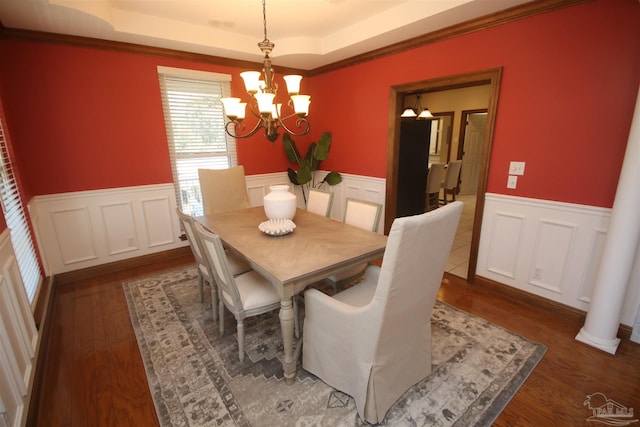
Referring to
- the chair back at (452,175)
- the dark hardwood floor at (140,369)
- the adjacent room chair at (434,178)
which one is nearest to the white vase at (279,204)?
the dark hardwood floor at (140,369)

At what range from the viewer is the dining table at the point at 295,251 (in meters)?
1.63

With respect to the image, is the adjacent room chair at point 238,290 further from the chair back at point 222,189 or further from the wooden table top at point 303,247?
the chair back at point 222,189

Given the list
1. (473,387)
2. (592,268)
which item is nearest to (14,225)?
(473,387)

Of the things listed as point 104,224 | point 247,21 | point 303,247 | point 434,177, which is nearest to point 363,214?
point 303,247

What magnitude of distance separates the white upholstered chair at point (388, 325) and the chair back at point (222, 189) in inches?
79.9

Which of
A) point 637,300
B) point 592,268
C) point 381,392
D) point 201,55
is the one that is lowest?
point 381,392

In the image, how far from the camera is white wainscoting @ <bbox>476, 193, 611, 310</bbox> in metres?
2.22

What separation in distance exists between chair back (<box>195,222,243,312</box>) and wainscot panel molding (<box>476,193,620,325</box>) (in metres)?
2.34

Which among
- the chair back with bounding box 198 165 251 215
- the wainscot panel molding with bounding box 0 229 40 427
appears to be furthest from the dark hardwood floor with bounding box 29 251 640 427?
the chair back with bounding box 198 165 251 215

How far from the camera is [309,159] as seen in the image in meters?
4.51

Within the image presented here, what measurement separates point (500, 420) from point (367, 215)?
1494mm

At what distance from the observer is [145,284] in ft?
9.84

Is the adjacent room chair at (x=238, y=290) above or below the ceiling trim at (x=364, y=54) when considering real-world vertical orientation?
below

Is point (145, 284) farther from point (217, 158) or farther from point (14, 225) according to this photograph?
point (217, 158)
